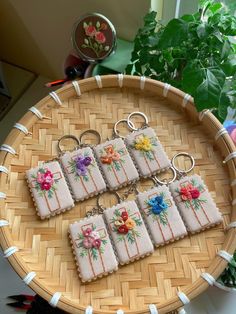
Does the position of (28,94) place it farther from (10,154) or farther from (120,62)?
(10,154)

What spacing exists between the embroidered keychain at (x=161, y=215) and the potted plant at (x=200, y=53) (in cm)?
18

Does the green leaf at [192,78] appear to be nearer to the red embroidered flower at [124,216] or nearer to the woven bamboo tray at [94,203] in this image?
the woven bamboo tray at [94,203]

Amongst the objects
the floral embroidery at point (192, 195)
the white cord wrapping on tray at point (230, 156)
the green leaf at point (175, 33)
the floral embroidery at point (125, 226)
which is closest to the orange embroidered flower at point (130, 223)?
the floral embroidery at point (125, 226)

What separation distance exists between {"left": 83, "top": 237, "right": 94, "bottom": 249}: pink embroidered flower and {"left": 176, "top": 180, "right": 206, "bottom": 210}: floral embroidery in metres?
0.18

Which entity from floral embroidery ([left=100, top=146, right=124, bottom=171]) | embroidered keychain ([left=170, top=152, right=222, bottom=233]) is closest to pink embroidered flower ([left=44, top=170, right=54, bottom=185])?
floral embroidery ([left=100, top=146, right=124, bottom=171])

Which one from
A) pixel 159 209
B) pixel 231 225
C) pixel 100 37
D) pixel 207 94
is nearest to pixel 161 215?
pixel 159 209

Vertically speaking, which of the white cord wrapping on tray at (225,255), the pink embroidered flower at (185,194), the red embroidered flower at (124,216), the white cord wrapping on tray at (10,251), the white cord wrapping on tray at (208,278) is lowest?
the white cord wrapping on tray at (208,278)

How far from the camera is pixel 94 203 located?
0.83 metres

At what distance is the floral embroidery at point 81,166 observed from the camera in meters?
0.83

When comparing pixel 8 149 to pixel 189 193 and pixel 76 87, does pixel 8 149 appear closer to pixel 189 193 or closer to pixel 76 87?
pixel 76 87

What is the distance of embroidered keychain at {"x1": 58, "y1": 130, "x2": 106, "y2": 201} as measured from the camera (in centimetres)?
82

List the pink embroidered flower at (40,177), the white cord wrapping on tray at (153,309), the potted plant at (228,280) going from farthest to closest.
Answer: the potted plant at (228,280), the pink embroidered flower at (40,177), the white cord wrapping on tray at (153,309)

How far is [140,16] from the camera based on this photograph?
1.10m

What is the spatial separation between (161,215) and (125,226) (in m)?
0.07
